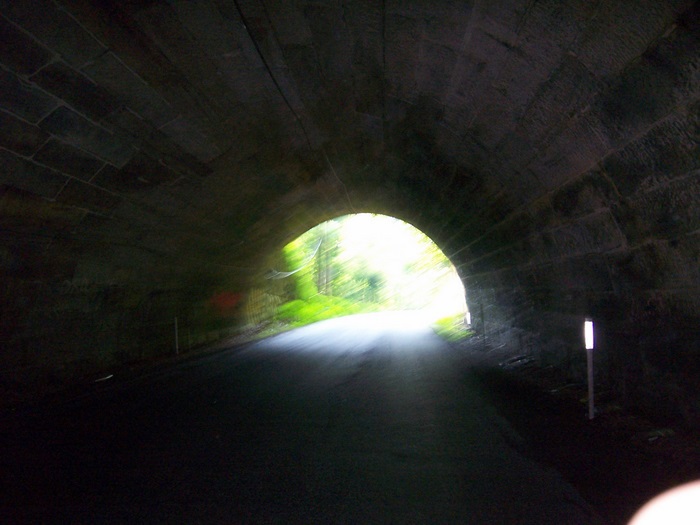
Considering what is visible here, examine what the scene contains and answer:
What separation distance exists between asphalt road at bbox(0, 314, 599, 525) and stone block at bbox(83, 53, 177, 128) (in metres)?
3.90

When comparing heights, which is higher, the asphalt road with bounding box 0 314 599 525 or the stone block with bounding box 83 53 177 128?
the stone block with bounding box 83 53 177 128

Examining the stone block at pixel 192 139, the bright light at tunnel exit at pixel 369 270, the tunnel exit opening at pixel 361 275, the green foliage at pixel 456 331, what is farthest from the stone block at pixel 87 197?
the bright light at tunnel exit at pixel 369 270

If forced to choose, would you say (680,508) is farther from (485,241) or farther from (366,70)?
(485,241)

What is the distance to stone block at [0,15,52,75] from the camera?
14.3 feet

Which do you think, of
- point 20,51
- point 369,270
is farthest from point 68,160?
point 369,270

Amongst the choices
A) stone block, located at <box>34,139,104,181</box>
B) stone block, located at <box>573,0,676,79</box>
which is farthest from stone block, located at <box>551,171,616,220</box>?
stone block, located at <box>34,139,104,181</box>

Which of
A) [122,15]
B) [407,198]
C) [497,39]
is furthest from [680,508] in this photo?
[407,198]

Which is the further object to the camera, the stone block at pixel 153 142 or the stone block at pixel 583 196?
the stone block at pixel 153 142

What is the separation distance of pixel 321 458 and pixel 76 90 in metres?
4.68

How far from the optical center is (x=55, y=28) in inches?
177

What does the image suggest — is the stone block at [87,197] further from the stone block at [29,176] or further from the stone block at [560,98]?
the stone block at [560,98]

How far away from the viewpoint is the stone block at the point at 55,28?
4.19 metres

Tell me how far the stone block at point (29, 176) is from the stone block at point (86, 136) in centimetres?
62

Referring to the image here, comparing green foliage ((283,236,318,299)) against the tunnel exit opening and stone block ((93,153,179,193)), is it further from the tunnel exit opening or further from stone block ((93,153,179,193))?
stone block ((93,153,179,193))
